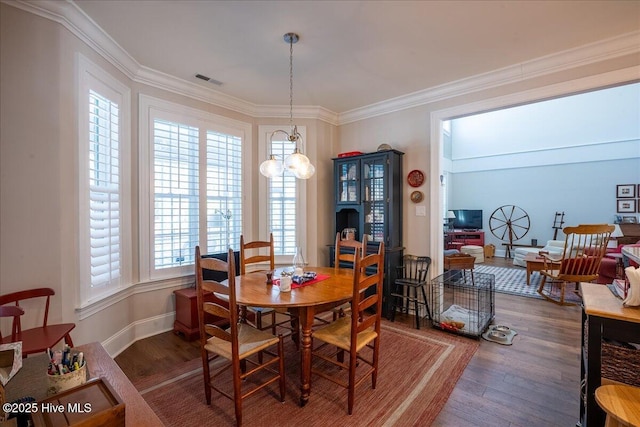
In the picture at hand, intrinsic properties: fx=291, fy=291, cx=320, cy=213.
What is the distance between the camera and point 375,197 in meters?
3.77

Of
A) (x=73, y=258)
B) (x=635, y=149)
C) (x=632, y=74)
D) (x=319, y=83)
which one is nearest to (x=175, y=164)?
(x=73, y=258)

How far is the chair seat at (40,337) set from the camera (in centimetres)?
178

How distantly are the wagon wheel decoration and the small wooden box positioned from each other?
9.37 meters

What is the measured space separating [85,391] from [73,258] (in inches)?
75.8

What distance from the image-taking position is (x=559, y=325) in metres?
3.31

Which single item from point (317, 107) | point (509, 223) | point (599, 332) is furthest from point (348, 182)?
point (509, 223)

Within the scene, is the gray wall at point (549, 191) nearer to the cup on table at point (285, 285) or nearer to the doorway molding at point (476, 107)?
the doorway molding at point (476, 107)

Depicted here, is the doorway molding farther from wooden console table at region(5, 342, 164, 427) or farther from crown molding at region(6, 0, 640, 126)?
wooden console table at region(5, 342, 164, 427)

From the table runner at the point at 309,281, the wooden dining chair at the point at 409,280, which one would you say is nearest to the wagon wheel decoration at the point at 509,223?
the wooden dining chair at the point at 409,280

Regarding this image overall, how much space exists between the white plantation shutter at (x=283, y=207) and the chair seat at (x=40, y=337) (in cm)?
238

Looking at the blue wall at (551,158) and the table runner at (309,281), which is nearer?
the table runner at (309,281)

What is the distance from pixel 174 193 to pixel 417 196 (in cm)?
288

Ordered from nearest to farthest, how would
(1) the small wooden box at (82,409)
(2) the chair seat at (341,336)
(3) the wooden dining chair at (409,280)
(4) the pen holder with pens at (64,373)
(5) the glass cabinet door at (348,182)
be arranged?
(1) the small wooden box at (82,409)
(4) the pen holder with pens at (64,373)
(2) the chair seat at (341,336)
(3) the wooden dining chair at (409,280)
(5) the glass cabinet door at (348,182)

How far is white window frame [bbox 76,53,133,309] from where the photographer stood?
7.55ft
